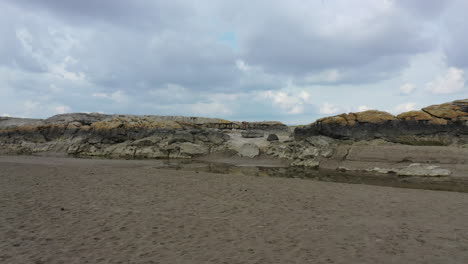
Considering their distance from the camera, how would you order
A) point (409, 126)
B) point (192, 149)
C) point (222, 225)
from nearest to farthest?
point (222, 225) < point (409, 126) < point (192, 149)

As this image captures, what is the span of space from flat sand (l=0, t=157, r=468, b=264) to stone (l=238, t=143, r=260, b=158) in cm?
1867

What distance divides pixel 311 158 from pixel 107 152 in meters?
25.2

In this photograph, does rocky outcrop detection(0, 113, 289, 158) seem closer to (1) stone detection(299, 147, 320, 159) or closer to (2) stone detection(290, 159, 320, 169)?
(1) stone detection(299, 147, 320, 159)

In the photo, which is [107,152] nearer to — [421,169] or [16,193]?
[16,193]

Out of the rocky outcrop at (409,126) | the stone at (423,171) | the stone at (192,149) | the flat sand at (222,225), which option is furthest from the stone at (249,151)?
the flat sand at (222,225)

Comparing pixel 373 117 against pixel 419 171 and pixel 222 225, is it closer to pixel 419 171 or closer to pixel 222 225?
pixel 419 171

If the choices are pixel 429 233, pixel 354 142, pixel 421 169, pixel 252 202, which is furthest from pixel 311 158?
pixel 429 233

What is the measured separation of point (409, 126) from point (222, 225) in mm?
28617

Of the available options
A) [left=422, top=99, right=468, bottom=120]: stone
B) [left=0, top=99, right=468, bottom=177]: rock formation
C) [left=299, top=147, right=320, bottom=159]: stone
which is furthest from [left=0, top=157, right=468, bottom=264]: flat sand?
[left=422, top=99, right=468, bottom=120]: stone

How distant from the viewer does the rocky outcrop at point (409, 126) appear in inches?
1123

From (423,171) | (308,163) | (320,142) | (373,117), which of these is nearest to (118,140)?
(308,163)

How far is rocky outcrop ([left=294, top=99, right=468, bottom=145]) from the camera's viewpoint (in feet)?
93.6

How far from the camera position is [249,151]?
110ft

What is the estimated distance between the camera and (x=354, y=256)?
242 inches
